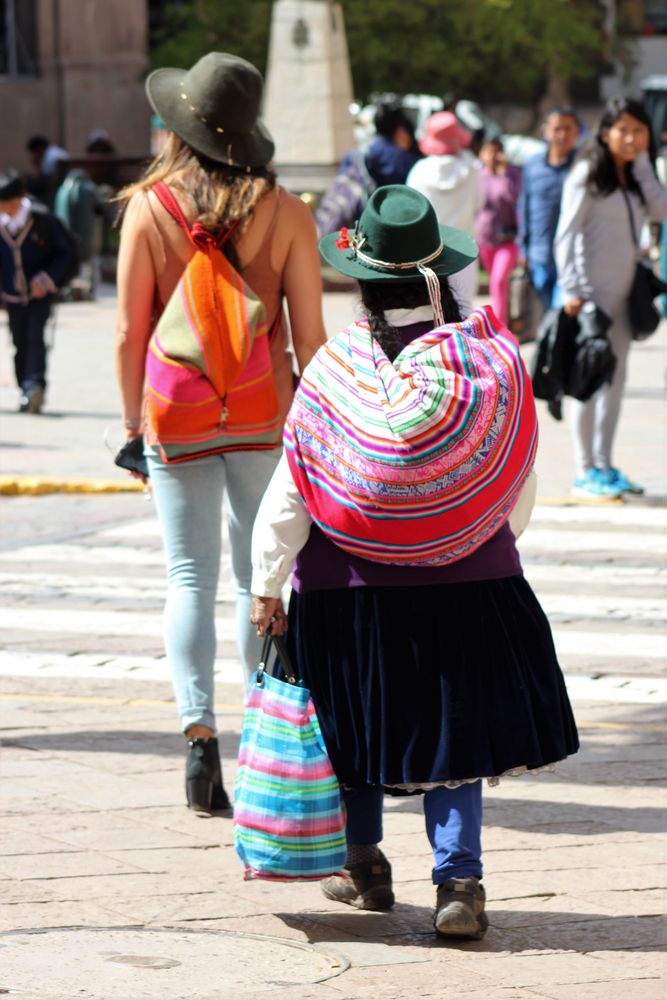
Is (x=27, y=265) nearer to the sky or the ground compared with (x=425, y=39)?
nearer to the sky

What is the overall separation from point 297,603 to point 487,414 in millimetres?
600

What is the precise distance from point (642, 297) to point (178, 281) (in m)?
5.28

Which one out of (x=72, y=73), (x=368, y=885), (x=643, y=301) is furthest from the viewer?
(x=72, y=73)

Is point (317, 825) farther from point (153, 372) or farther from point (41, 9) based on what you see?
point (41, 9)

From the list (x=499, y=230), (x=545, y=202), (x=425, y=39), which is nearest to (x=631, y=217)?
(x=545, y=202)

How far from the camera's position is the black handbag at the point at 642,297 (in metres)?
10.3

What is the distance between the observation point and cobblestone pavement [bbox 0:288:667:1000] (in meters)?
4.16

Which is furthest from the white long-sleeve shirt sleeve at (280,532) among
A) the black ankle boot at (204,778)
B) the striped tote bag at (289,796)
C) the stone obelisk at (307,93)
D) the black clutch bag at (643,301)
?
the stone obelisk at (307,93)

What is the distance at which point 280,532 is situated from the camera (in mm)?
4457

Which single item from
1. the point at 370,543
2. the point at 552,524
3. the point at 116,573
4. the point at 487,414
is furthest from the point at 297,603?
the point at 552,524

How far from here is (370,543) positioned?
173 inches

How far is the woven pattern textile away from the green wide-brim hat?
92cm

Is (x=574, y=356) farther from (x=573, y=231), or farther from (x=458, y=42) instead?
(x=458, y=42)

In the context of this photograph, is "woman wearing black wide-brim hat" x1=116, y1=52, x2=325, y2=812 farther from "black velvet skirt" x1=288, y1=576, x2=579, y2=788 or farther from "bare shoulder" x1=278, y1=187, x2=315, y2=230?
"black velvet skirt" x1=288, y1=576, x2=579, y2=788
